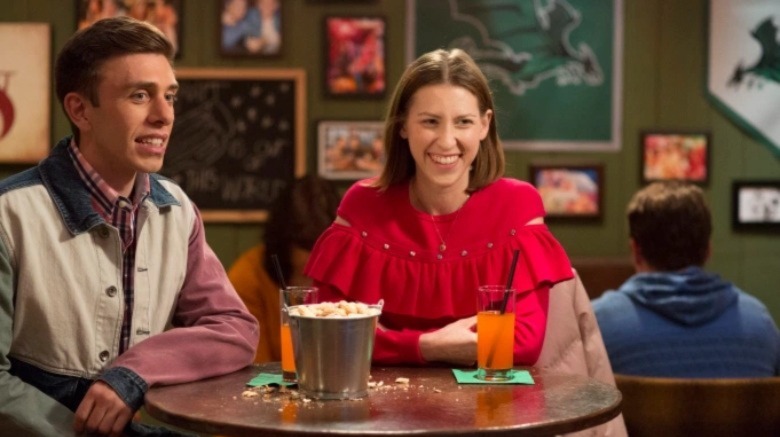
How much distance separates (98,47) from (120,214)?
353 millimetres

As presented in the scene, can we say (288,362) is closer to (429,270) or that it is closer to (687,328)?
(429,270)

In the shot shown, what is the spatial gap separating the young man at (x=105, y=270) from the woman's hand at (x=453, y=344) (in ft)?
1.26

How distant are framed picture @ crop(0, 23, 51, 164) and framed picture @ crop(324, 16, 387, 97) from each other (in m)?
1.20

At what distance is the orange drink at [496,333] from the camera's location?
235 cm

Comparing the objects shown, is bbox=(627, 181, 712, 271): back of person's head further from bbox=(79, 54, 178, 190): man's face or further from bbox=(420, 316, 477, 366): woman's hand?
bbox=(79, 54, 178, 190): man's face

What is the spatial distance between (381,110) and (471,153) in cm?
224

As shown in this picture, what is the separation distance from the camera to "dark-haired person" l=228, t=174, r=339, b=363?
4090mm

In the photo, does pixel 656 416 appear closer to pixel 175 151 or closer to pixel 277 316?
pixel 277 316

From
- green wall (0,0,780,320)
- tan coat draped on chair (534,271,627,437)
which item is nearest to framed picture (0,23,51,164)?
green wall (0,0,780,320)

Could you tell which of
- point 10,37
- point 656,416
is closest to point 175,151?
point 10,37

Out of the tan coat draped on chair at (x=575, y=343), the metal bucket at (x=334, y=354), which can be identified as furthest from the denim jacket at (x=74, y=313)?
the tan coat draped on chair at (x=575, y=343)

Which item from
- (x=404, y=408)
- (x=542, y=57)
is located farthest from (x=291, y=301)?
(x=542, y=57)

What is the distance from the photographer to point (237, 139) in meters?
4.96

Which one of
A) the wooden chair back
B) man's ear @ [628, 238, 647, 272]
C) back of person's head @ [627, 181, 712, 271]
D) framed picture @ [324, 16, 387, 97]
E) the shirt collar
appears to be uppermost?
framed picture @ [324, 16, 387, 97]
